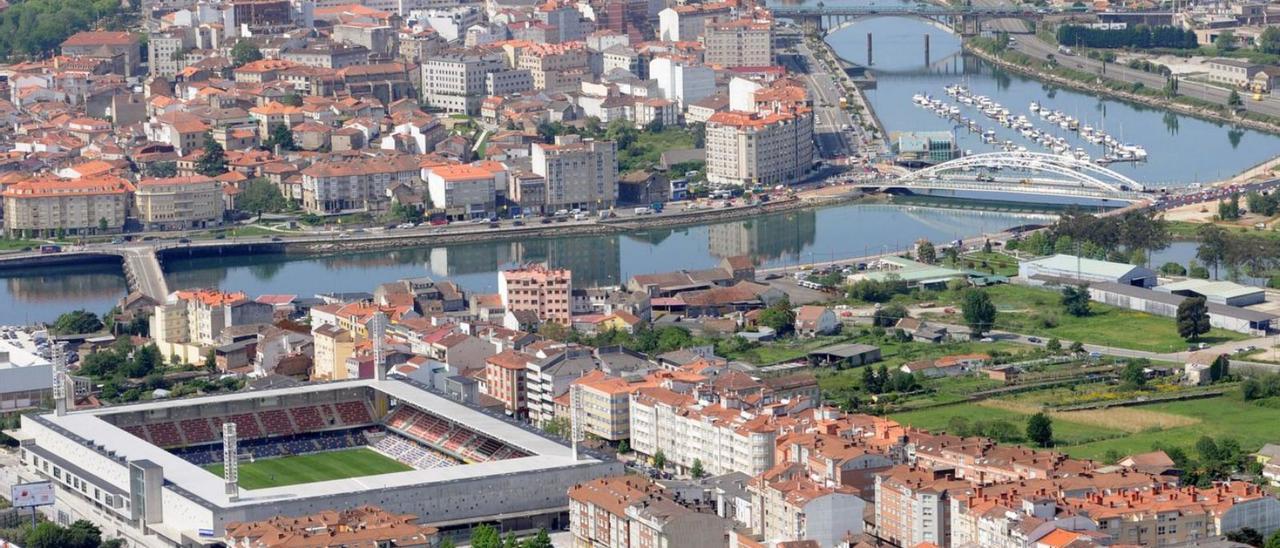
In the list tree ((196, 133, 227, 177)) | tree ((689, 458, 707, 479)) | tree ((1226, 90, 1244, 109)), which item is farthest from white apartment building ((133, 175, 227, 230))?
tree ((1226, 90, 1244, 109))

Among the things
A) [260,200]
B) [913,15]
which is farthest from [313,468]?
[913,15]

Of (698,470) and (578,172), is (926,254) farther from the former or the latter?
(698,470)

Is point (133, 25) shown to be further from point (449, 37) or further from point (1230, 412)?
point (1230, 412)

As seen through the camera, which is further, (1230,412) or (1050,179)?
(1050,179)

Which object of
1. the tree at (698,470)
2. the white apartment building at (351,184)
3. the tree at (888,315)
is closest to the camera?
the tree at (698,470)

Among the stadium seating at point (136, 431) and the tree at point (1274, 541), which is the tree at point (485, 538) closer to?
the stadium seating at point (136, 431)

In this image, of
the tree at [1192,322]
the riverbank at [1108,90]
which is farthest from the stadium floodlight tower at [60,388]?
the riverbank at [1108,90]

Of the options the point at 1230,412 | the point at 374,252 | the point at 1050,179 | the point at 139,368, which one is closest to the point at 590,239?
the point at 374,252

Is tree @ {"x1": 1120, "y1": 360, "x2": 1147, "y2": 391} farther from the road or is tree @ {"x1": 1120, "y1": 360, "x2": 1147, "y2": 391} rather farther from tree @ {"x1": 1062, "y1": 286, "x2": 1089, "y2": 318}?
the road
